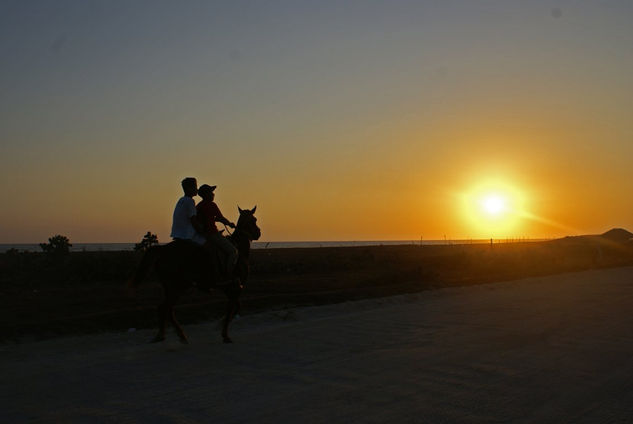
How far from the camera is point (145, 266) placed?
11.8m

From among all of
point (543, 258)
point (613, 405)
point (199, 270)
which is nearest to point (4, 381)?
point (199, 270)

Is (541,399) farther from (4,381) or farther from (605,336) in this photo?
(4,381)

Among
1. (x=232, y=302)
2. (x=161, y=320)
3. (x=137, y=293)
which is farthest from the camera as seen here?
(x=137, y=293)

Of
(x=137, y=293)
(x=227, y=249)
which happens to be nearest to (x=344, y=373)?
(x=227, y=249)

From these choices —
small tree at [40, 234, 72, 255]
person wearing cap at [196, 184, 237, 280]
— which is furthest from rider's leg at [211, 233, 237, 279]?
small tree at [40, 234, 72, 255]

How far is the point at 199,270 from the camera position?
39.2 ft

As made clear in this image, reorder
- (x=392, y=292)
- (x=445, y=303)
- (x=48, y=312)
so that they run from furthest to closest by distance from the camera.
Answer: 1. (x=392, y=292)
2. (x=445, y=303)
3. (x=48, y=312)

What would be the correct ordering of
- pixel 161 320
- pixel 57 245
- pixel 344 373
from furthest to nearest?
pixel 57 245 → pixel 161 320 → pixel 344 373

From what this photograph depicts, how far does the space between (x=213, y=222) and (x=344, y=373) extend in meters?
4.46

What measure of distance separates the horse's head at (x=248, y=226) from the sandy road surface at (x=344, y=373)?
210 cm

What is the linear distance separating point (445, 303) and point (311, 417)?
12.7m

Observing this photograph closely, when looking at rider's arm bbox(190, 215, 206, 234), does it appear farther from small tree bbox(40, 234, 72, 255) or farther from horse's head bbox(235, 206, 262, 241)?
small tree bbox(40, 234, 72, 255)

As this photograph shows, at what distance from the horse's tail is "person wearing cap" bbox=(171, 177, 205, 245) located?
512 millimetres

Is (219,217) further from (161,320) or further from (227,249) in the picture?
(161,320)
